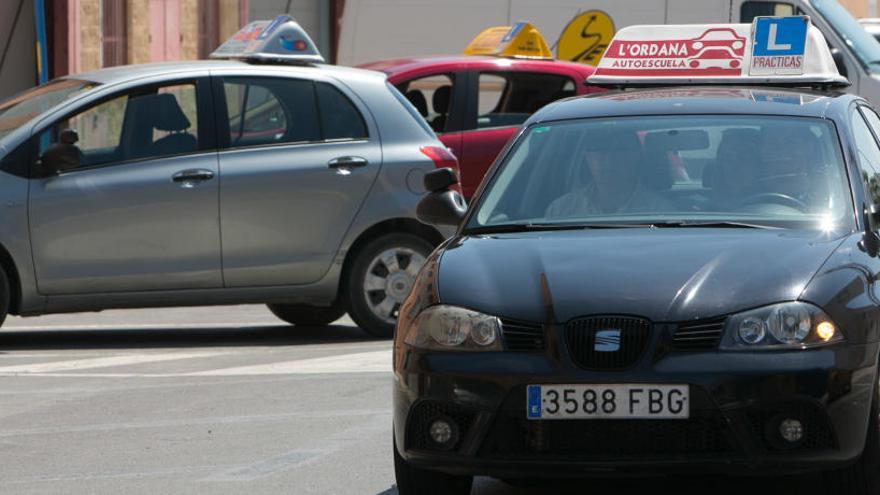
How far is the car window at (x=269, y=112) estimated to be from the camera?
A: 11883mm

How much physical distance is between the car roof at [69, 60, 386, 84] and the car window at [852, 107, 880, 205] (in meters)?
4.87

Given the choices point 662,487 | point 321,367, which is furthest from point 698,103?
point 321,367

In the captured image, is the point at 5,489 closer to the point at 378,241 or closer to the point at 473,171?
the point at 378,241

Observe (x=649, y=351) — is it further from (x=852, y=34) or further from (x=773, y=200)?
(x=852, y=34)

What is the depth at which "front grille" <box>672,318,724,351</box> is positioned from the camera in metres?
6.05

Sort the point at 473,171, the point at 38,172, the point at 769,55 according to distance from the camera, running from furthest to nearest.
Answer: the point at 473,171 < the point at 38,172 < the point at 769,55

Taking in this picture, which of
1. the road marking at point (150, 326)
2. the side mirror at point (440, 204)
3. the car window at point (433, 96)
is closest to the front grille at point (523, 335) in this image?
the side mirror at point (440, 204)

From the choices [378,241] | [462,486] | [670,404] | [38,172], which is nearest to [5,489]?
[462,486]

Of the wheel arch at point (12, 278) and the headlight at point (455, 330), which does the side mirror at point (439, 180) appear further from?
the wheel arch at point (12, 278)

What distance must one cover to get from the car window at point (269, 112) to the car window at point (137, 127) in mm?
239

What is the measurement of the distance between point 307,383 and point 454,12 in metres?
11.5

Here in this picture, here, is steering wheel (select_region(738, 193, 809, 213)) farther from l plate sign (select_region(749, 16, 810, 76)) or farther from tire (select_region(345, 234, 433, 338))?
tire (select_region(345, 234, 433, 338))

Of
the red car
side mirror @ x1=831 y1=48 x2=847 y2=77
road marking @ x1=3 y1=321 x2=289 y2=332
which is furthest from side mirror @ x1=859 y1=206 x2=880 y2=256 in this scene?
side mirror @ x1=831 y1=48 x2=847 y2=77

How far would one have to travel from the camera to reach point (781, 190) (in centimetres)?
716
